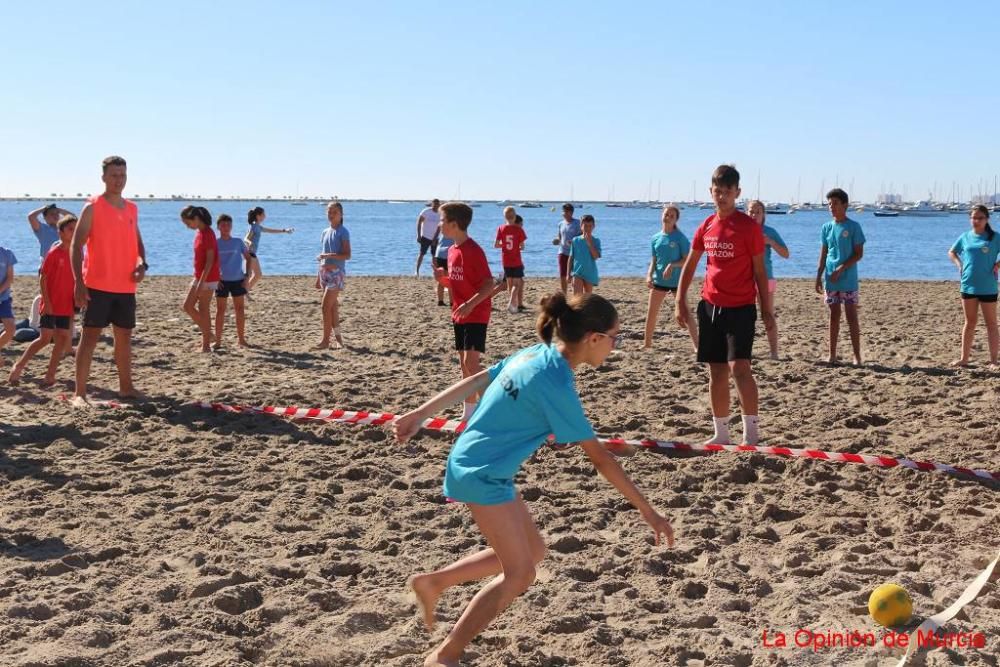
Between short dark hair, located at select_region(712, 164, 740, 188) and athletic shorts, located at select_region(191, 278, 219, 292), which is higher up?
short dark hair, located at select_region(712, 164, 740, 188)

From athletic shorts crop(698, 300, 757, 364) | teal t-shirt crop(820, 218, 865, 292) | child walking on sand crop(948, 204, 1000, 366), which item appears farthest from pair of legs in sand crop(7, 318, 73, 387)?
child walking on sand crop(948, 204, 1000, 366)

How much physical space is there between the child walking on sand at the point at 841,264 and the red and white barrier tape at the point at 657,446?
12.2 ft

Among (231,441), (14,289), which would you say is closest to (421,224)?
(14,289)

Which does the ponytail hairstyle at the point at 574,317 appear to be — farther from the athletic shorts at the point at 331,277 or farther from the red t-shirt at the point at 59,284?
the athletic shorts at the point at 331,277

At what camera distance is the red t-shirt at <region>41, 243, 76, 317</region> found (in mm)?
9062

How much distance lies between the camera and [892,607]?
13.1 feet

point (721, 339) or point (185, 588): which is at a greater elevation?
point (721, 339)

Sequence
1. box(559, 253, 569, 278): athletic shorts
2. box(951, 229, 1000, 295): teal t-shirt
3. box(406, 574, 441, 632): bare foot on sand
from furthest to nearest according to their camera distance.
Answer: box(559, 253, 569, 278): athletic shorts
box(951, 229, 1000, 295): teal t-shirt
box(406, 574, 441, 632): bare foot on sand

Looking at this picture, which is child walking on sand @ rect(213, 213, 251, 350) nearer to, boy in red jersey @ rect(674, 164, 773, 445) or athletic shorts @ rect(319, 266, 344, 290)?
athletic shorts @ rect(319, 266, 344, 290)

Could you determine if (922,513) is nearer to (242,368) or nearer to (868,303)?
(242,368)

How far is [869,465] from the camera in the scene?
21.1 ft

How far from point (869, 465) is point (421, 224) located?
1371 centimetres

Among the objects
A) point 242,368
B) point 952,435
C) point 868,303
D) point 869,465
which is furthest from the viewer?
point 868,303

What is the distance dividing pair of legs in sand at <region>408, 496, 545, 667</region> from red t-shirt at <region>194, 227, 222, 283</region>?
7.95m
